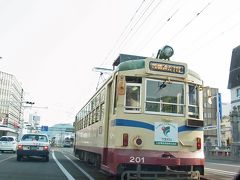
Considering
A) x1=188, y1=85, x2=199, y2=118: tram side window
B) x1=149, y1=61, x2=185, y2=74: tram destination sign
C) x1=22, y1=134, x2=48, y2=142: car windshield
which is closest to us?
x1=149, y1=61, x2=185, y2=74: tram destination sign

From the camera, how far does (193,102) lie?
39.4 ft

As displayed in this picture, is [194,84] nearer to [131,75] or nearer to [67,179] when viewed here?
[131,75]

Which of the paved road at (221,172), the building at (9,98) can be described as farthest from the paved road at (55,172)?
the building at (9,98)

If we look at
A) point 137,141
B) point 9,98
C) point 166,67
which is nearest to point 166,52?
point 166,67

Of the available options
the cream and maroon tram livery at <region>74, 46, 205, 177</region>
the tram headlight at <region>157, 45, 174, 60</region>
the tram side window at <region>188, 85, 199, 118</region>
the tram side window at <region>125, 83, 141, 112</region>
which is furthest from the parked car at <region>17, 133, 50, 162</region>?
the tram side window at <region>188, 85, 199, 118</region>

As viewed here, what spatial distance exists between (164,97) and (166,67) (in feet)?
2.89

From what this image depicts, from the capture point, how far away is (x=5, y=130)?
10712cm

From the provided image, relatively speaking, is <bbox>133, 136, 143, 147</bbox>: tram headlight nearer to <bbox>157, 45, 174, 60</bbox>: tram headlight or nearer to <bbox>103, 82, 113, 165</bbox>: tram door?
<bbox>103, 82, 113, 165</bbox>: tram door

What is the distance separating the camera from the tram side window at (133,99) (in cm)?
1144

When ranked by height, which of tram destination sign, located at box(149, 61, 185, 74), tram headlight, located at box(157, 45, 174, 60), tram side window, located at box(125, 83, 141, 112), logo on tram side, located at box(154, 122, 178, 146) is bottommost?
logo on tram side, located at box(154, 122, 178, 146)

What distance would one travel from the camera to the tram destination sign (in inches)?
459

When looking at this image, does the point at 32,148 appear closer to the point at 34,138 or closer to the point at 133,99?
the point at 34,138

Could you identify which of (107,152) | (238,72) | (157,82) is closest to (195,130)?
(157,82)

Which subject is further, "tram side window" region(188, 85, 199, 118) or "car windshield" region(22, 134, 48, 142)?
"car windshield" region(22, 134, 48, 142)
